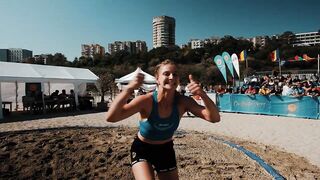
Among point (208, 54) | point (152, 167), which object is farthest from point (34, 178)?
point (208, 54)

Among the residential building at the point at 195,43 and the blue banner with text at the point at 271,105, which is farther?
the residential building at the point at 195,43

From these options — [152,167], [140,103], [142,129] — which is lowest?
[152,167]

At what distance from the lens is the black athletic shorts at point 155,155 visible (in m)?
2.68

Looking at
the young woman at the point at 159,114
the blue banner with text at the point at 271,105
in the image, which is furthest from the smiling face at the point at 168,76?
the blue banner with text at the point at 271,105

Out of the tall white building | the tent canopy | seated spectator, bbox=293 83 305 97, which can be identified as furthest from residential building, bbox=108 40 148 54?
seated spectator, bbox=293 83 305 97

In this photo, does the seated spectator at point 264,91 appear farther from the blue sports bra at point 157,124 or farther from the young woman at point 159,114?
the blue sports bra at point 157,124

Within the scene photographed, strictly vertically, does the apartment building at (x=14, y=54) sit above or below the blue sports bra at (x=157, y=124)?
above

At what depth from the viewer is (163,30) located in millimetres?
166125

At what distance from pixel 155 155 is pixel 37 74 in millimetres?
14881

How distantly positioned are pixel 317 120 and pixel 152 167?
1156cm

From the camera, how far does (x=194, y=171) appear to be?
5125 millimetres

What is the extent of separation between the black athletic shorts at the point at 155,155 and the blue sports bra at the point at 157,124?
0.09 metres

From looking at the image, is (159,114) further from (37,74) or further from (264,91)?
(37,74)

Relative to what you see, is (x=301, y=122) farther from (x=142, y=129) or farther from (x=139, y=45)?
(x=139, y=45)
